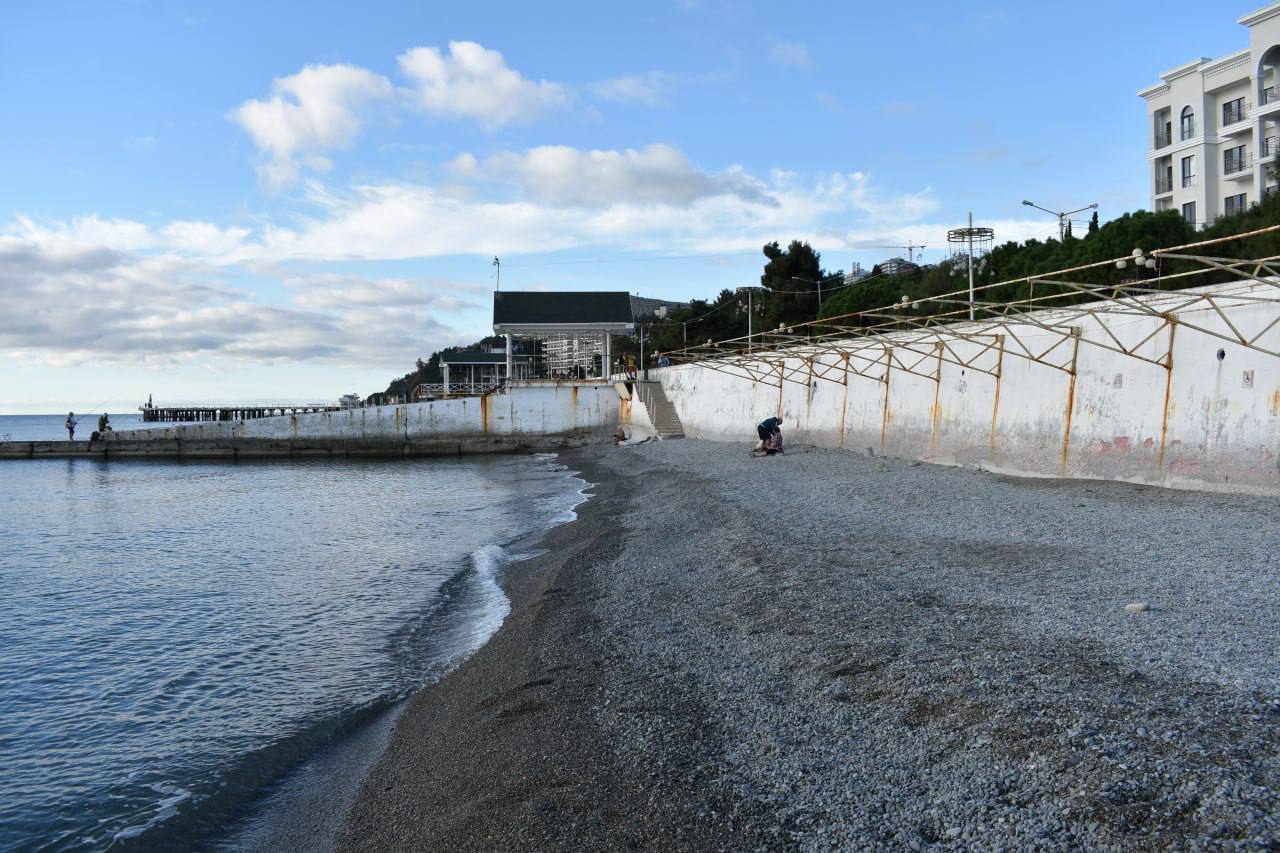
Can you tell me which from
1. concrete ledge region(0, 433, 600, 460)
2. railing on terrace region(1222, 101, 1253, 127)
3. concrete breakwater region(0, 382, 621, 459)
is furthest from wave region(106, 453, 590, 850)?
railing on terrace region(1222, 101, 1253, 127)

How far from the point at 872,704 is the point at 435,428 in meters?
46.6

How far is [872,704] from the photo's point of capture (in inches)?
238

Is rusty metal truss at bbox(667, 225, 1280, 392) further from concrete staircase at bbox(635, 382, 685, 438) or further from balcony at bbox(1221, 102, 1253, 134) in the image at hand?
balcony at bbox(1221, 102, 1253, 134)

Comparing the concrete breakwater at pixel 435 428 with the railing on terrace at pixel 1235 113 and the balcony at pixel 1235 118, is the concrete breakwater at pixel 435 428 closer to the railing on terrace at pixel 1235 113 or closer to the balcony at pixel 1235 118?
the balcony at pixel 1235 118

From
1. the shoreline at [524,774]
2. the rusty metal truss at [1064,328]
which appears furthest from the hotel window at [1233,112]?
the shoreline at [524,774]

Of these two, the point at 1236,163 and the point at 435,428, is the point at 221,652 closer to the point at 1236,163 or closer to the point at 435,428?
the point at 435,428

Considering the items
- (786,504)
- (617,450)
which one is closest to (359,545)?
(786,504)

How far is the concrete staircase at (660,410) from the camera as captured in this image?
4372 centimetres

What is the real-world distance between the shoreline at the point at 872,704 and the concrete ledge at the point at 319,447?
1494 inches

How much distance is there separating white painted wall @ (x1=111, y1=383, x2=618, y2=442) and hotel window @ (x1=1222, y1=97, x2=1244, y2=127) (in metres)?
35.4

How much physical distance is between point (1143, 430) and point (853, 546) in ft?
25.4

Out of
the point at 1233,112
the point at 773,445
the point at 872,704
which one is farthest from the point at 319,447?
the point at 1233,112

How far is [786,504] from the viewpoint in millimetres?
16328

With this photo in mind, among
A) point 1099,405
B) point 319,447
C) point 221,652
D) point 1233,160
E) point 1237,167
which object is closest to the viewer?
point 221,652
